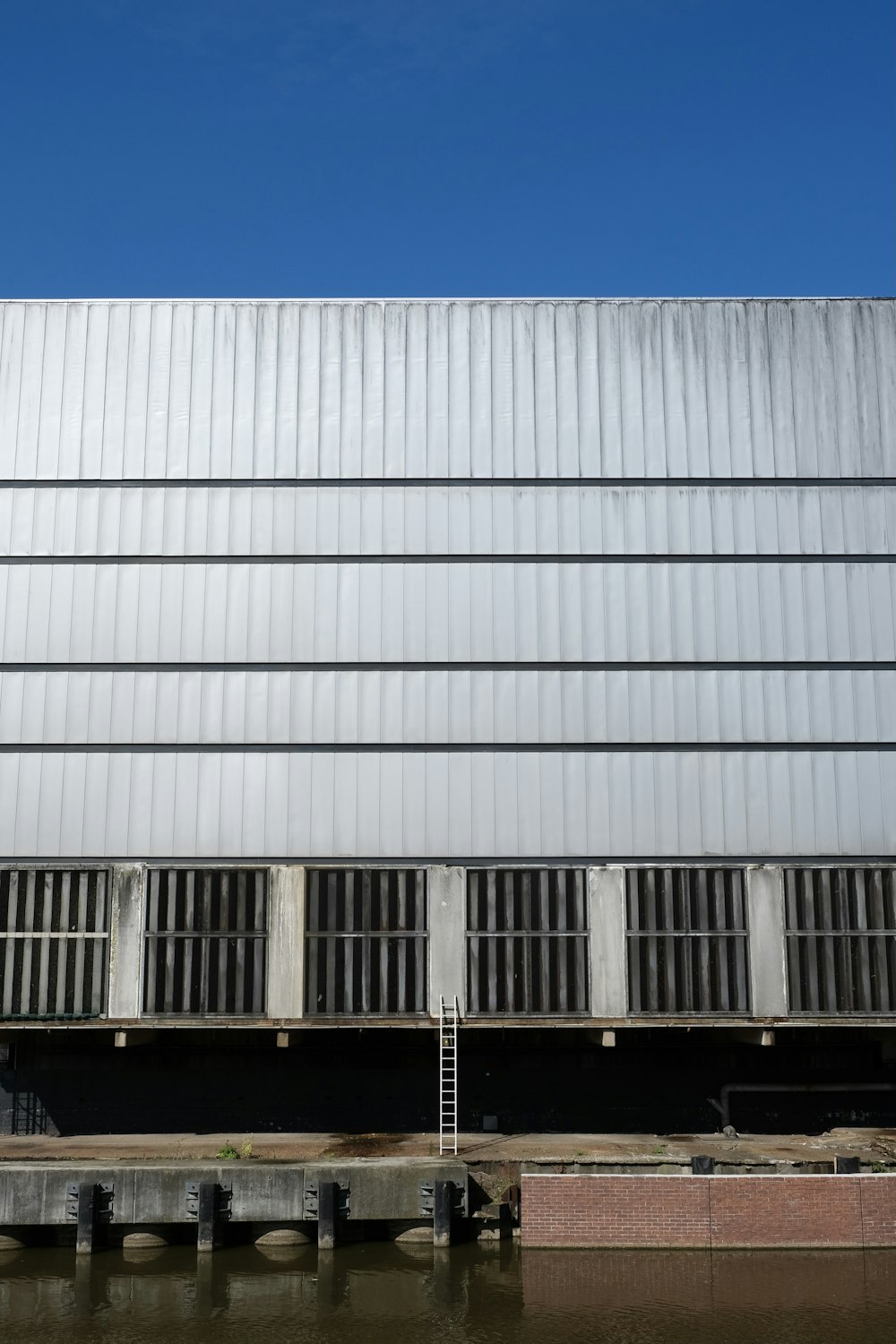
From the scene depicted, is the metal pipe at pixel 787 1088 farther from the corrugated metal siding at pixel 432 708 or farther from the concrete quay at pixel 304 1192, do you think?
the corrugated metal siding at pixel 432 708

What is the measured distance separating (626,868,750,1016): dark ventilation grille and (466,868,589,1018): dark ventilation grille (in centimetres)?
121

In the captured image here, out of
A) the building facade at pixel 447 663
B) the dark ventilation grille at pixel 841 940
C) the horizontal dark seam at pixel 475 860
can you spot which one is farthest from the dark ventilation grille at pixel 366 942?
the dark ventilation grille at pixel 841 940

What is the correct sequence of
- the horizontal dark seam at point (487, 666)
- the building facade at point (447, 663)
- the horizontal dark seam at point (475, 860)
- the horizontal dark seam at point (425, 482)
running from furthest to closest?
the horizontal dark seam at point (425, 482) → the horizontal dark seam at point (487, 666) → the horizontal dark seam at point (475, 860) → the building facade at point (447, 663)

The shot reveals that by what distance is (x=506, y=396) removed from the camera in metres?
29.5

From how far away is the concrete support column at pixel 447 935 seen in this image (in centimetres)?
2700

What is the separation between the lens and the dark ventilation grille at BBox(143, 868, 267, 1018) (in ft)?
88.3

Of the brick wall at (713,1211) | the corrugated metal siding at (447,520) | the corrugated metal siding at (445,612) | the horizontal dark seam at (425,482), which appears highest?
the horizontal dark seam at (425,482)

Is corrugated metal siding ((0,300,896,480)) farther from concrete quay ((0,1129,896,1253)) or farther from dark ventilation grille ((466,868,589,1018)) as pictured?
concrete quay ((0,1129,896,1253))

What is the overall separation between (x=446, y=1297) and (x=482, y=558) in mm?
15430

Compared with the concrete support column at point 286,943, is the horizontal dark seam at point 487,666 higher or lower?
higher

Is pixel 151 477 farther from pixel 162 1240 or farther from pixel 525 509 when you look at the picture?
pixel 162 1240

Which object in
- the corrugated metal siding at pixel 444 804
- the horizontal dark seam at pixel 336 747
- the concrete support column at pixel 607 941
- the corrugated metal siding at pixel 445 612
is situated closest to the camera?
the concrete support column at pixel 607 941

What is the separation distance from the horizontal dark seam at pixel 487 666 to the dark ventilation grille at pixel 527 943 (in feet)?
15.3

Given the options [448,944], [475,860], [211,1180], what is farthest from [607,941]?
[211,1180]
